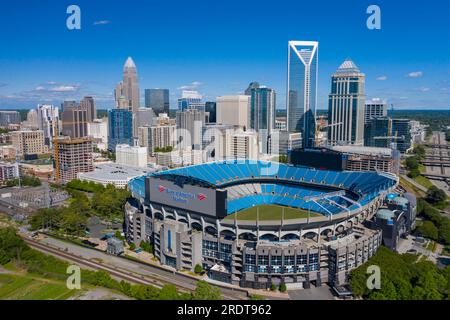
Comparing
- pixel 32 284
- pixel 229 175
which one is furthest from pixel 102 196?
pixel 32 284

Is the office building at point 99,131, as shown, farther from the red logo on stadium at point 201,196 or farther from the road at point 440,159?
the red logo on stadium at point 201,196

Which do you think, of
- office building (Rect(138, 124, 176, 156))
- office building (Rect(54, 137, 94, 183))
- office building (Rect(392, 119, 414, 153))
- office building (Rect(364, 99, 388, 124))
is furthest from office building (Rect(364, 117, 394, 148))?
office building (Rect(54, 137, 94, 183))

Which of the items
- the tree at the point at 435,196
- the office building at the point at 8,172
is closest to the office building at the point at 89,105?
the office building at the point at 8,172

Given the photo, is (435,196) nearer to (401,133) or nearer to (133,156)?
(401,133)

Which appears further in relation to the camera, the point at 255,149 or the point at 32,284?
the point at 255,149

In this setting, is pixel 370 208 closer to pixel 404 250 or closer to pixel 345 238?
pixel 404 250

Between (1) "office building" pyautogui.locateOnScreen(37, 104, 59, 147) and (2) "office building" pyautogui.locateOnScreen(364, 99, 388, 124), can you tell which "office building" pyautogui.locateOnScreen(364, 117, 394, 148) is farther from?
(1) "office building" pyautogui.locateOnScreen(37, 104, 59, 147)

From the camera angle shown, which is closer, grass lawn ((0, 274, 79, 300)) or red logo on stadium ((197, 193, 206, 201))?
grass lawn ((0, 274, 79, 300))
